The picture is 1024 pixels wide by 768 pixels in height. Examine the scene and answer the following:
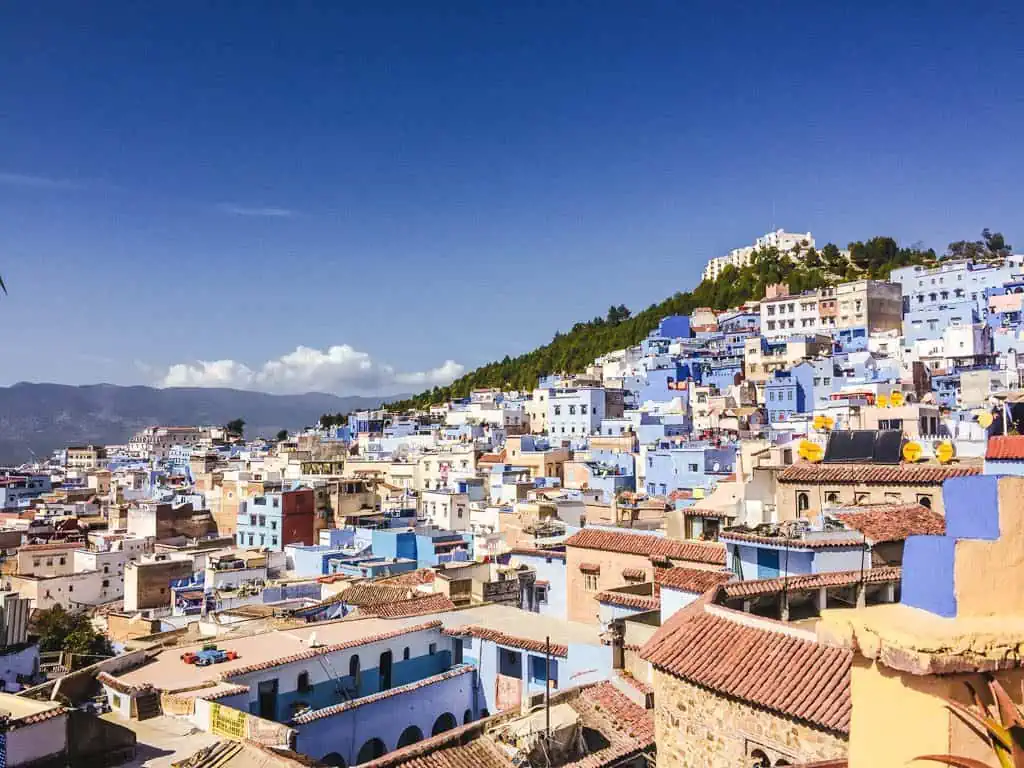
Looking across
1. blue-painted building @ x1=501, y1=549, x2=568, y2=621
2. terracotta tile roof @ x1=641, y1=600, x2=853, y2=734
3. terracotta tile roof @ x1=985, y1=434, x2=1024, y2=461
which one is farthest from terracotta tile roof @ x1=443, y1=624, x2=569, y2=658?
terracotta tile roof @ x1=985, y1=434, x2=1024, y2=461

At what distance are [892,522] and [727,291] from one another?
78.3 m

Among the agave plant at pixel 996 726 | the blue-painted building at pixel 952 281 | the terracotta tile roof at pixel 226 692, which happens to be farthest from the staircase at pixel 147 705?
the blue-painted building at pixel 952 281

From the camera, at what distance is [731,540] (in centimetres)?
1393

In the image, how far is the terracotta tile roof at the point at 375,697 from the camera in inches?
551

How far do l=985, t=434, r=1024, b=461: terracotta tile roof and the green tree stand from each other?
2005cm

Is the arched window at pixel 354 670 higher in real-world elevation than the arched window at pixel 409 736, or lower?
higher

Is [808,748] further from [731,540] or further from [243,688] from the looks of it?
[243,688]

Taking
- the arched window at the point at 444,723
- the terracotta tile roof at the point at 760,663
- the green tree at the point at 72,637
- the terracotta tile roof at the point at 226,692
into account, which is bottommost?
the green tree at the point at 72,637

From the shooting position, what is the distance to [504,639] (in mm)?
17109

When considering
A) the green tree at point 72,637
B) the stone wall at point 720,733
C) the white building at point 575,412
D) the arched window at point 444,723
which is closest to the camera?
the stone wall at point 720,733

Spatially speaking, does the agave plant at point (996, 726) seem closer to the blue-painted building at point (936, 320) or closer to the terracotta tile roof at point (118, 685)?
the terracotta tile roof at point (118, 685)

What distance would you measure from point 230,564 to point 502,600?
1269 centimetres

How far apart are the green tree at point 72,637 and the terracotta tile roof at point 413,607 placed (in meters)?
7.17

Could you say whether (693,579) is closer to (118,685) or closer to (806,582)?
(806,582)
